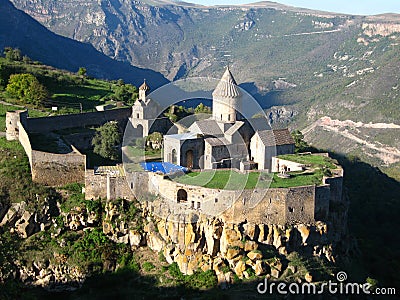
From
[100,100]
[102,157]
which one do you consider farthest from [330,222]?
[100,100]

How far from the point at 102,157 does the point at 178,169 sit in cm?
766

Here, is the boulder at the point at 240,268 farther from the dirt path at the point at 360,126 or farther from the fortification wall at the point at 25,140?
the dirt path at the point at 360,126

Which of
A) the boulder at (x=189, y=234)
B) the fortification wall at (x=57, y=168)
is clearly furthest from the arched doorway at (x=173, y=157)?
the boulder at (x=189, y=234)

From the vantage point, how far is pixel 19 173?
3350 centimetres

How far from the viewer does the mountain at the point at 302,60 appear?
95625 mm

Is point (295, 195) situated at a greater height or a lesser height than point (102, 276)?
greater

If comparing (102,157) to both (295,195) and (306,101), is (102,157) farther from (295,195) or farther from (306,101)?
(306,101)

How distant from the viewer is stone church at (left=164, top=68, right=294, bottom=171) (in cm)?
3566

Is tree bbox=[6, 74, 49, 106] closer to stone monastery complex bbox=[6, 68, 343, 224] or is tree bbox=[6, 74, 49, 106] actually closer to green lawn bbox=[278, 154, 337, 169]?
stone monastery complex bbox=[6, 68, 343, 224]

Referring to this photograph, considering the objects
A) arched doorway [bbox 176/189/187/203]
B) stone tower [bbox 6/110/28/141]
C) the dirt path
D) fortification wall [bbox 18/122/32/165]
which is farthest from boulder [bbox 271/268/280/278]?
the dirt path

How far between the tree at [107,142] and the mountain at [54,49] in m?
71.5

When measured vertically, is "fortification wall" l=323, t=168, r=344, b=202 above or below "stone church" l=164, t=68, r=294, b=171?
below

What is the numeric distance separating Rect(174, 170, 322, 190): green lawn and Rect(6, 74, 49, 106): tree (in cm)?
2093

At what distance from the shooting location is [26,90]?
4738 centimetres
